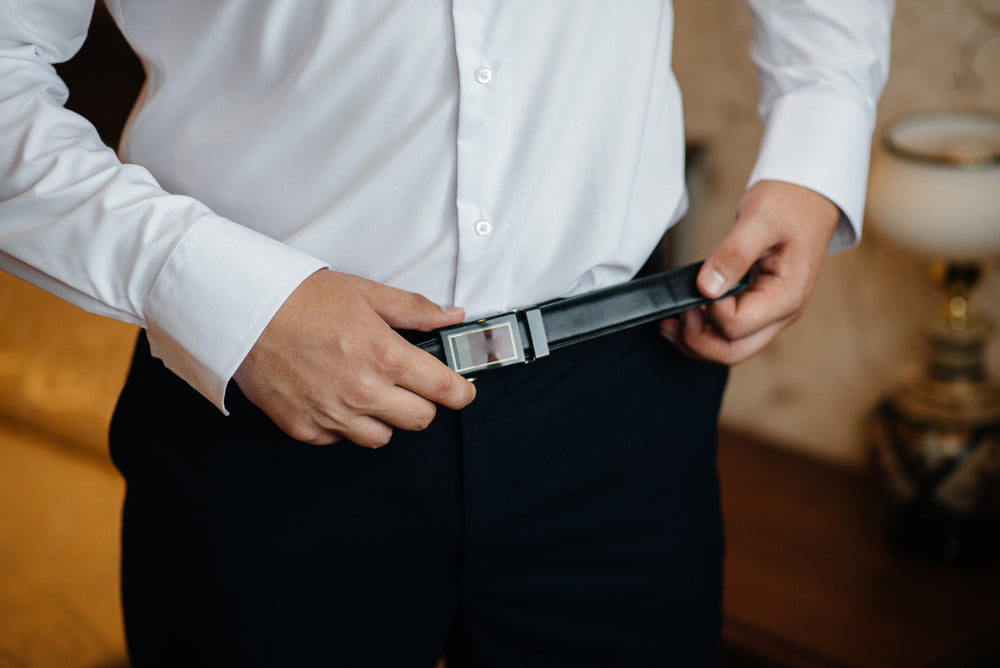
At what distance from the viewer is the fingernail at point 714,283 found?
676 millimetres

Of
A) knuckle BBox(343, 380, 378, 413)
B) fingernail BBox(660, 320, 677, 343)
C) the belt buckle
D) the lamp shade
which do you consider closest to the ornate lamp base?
the lamp shade

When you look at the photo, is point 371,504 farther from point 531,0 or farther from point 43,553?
point 43,553

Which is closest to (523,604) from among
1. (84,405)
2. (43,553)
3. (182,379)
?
(182,379)

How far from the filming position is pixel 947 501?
1.56 m

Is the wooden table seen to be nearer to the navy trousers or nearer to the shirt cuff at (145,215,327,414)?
the navy trousers

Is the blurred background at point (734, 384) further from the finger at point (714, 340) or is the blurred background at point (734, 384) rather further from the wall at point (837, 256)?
the finger at point (714, 340)

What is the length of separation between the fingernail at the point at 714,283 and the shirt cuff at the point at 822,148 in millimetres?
147

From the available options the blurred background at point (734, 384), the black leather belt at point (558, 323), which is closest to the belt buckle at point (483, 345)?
the black leather belt at point (558, 323)

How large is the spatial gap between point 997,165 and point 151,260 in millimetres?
1347

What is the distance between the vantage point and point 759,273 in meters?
0.74

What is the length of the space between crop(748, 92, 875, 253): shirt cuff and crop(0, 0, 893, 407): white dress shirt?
123mm

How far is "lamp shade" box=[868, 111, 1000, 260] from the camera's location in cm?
141

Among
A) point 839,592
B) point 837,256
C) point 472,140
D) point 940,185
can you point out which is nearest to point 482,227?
point 472,140

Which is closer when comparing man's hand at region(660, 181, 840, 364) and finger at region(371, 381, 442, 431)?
finger at region(371, 381, 442, 431)
